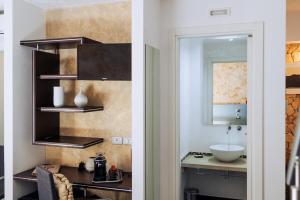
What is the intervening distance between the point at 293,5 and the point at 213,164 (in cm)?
217

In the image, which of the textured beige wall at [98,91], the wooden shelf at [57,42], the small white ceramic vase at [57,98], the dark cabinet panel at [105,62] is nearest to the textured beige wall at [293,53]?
the textured beige wall at [98,91]

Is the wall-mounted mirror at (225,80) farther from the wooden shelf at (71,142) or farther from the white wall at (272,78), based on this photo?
the wooden shelf at (71,142)

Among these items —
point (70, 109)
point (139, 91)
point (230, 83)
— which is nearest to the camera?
point (139, 91)

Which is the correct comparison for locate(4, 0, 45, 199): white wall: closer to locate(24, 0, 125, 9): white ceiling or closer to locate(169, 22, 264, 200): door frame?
locate(24, 0, 125, 9): white ceiling

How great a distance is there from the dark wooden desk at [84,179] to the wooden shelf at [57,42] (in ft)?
4.24

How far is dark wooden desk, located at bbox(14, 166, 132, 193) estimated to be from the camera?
8.45 feet

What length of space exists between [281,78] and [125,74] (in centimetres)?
137

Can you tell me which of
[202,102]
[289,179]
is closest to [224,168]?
[202,102]

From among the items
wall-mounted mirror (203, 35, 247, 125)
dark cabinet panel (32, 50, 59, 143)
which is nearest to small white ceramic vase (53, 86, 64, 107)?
dark cabinet panel (32, 50, 59, 143)

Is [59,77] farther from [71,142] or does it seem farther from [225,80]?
[225,80]

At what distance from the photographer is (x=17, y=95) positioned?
293 cm

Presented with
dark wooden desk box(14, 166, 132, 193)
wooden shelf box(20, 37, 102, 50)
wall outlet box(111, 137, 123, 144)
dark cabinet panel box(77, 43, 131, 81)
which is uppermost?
wooden shelf box(20, 37, 102, 50)

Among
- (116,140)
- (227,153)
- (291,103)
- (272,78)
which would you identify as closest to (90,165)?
(116,140)

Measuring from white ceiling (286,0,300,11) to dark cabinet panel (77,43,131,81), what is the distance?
2.06m
